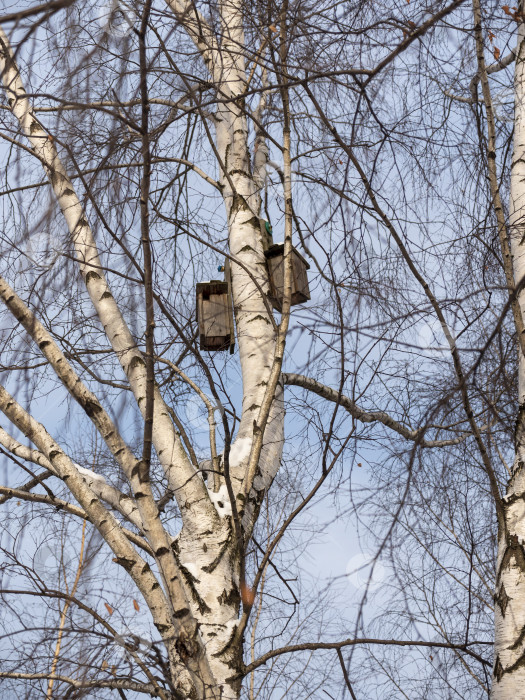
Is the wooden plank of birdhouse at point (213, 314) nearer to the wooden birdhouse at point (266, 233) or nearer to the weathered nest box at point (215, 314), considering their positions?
the weathered nest box at point (215, 314)

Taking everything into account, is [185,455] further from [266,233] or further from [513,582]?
[266,233]

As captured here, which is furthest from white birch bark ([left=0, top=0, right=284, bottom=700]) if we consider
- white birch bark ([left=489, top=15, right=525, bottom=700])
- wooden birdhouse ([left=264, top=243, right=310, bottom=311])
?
white birch bark ([left=489, top=15, right=525, bottom=700])

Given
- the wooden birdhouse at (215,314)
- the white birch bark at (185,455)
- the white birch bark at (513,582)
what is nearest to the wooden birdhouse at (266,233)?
the white birch bark at (185,455)

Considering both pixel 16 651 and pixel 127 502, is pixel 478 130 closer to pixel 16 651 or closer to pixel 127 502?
pixel 127 502

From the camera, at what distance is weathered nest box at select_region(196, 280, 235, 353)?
320 cm

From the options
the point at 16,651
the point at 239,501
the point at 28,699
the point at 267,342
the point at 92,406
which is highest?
the point at 267,342

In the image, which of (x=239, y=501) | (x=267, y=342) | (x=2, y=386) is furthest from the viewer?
(x=267, y=342)

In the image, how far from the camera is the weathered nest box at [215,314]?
320 cm

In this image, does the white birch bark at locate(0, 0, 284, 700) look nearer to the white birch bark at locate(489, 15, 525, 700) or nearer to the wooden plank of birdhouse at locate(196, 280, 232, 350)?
the wooden plank of birdhouse at locate(196, 280, 232, 350)

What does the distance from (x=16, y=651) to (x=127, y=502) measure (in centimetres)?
57

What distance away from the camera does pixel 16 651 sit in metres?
2.22

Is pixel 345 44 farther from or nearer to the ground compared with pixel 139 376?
farther from the ground

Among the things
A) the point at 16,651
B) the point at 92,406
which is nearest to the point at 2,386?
the point at 92,406

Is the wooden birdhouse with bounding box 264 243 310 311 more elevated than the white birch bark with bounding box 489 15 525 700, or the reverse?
the wooden birdhouse with bounding box 264 243 310 311
